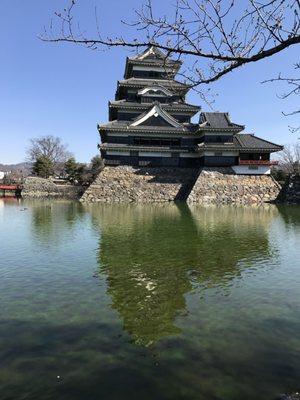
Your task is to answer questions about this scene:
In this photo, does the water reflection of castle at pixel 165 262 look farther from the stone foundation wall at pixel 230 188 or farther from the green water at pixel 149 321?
the stone foundation wall at pixel 230 188

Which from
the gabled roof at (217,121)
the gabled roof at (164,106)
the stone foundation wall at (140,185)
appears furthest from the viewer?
the gabled roof at (164,106)

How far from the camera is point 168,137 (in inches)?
1570

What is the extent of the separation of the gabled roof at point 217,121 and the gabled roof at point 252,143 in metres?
1.70

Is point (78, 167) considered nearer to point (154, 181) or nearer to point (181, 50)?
point (154, 181)

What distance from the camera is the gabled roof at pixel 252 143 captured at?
38.2 meters

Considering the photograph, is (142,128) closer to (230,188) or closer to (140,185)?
(140,185)

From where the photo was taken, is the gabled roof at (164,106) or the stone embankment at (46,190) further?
the stone embankment at (46,190)

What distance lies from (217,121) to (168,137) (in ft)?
17.5

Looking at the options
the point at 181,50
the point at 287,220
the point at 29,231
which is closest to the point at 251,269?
the point at 181,50

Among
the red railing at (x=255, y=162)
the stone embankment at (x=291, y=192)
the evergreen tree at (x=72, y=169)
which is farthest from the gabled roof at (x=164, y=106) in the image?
the evergreen tree at (x=72, y=169)

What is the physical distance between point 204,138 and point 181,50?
35.1m

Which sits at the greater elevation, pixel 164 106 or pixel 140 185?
pixel 164 106

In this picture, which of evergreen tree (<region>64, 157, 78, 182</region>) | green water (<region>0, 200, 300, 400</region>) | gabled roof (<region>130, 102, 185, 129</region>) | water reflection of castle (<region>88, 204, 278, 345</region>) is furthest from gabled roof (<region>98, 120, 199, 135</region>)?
green water (<region>0, 200, 300, 400</region>)

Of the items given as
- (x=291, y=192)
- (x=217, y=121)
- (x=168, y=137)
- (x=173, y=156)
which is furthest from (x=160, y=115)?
(x=291, y=192)
